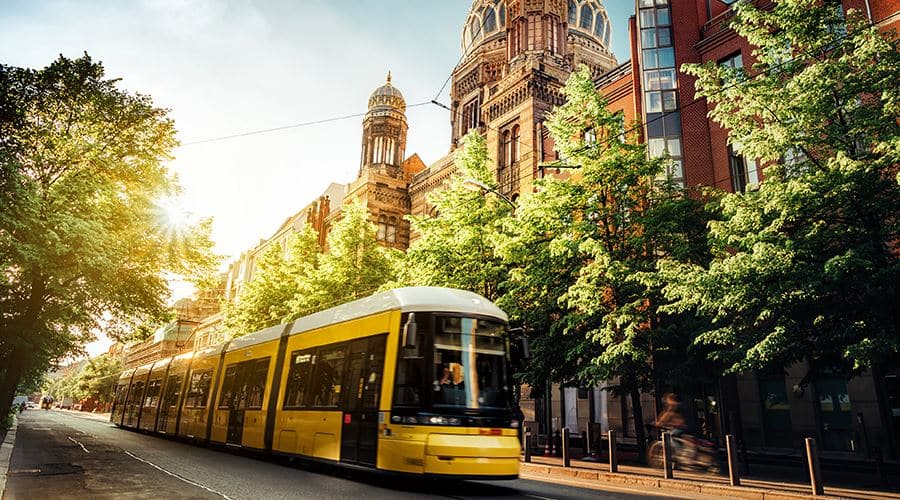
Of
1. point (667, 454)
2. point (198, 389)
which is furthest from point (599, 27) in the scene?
point (667, 454)

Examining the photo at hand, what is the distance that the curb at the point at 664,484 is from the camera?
31.7 feet

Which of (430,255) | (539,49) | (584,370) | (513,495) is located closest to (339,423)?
(513,495)

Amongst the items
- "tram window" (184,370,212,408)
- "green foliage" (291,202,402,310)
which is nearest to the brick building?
"green foliage" (291,202,402,310)

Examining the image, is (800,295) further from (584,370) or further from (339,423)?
(339,423)

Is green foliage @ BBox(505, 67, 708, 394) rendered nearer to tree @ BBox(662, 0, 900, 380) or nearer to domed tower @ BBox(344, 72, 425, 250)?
tree @ BBox(662, 0, 900, 380)

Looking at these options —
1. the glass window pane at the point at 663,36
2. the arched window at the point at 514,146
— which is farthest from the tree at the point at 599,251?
the arched window at the point at 514,146

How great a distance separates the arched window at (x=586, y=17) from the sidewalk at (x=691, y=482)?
54795 millimetres

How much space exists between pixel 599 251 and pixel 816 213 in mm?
4834

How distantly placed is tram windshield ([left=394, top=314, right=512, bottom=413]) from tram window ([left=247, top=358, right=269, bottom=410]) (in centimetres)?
597

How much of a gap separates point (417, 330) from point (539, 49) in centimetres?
3156

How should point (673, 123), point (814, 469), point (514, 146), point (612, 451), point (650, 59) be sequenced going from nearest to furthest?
point (814, 469) < point (612, 451) < point (673, 123) < point (650, 59) < point (514, 146)

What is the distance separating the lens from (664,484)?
11.1m

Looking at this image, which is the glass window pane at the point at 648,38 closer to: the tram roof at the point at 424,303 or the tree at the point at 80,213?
the tram roof at the point at 424,303

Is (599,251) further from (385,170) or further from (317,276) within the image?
(385,170)
